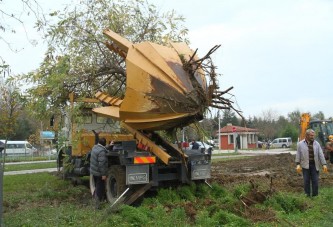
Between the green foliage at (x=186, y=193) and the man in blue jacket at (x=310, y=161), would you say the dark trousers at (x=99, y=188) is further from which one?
the man in blue jacket at (x=310, y=161)

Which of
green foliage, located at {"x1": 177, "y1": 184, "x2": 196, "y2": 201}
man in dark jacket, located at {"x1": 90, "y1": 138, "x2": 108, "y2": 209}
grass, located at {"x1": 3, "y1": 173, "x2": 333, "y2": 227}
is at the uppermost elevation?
man in dark jacket, located at {"x1": 90, "y1": 138, "x2": 108, "y2": 209}

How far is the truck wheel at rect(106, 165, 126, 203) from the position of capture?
1003cm

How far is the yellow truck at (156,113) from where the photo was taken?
30.2 ft

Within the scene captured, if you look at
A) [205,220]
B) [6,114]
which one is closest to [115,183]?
[205,220]

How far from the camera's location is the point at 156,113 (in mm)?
9508

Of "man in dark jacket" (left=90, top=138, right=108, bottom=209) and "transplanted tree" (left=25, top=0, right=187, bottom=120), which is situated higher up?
"transplanted tree" (left=25, top=0, right=187, bottom=120)

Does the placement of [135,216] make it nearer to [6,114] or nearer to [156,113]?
[156,113]

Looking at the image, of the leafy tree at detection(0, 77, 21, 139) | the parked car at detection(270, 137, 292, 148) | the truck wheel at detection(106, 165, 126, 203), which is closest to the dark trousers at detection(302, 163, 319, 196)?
the truck wheel at detection(106, 165, 126, 203)

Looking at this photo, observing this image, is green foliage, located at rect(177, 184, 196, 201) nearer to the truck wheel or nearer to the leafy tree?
the truck wheel

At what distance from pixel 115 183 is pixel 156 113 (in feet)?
6.97

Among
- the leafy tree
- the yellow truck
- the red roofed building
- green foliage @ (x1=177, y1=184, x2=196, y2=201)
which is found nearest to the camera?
the yellow truck

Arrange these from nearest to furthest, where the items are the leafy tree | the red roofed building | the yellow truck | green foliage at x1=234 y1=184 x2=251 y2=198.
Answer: the yellow truck < green foliage at x1=234 y1=184 x2=251 y2=198 < the leafy tree < the red roofed building

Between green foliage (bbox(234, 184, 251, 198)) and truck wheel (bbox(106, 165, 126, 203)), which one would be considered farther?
truck wheel (bbox(106, 165, 126, 203))

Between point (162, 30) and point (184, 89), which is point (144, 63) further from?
point (162, 30)
